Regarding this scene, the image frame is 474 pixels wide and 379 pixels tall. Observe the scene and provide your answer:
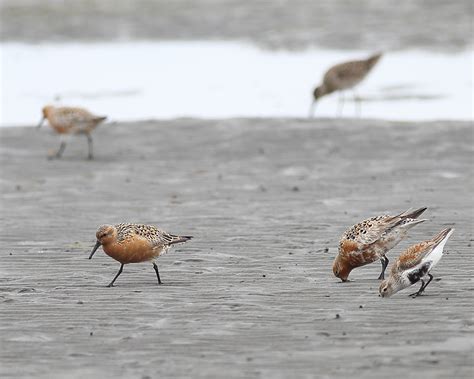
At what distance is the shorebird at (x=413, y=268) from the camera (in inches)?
374

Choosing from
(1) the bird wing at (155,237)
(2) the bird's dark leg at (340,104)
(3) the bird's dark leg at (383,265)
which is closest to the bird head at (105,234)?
(1) the bird wing at (155,237)

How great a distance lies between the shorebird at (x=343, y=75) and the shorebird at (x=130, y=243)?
12841 millimetres

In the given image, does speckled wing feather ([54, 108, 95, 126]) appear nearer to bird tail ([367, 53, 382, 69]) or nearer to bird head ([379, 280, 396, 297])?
bird tail ([367, 53, 382, 69])

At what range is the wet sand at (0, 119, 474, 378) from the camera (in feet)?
26.4

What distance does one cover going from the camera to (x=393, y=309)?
9.10 m

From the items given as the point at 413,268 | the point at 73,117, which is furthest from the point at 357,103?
the point at 413,268

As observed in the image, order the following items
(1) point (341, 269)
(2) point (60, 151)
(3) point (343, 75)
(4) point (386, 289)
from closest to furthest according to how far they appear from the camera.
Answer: (4) point (386, 289) < (1) point (341, 269) < (2) point (60, 151) < (3) point (343, 75)

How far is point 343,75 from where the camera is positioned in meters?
23.4

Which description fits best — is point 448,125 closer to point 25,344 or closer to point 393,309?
point 393,309

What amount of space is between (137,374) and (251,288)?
2.65 metres

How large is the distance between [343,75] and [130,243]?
1359 cm

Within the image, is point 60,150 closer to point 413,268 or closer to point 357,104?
point 357,104

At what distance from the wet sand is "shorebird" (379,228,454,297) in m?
0.12

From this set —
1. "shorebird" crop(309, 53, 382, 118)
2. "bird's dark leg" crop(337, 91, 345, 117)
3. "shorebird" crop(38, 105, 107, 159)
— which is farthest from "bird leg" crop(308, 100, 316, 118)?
"shorebird" crop(38, 105, 107, 159)
